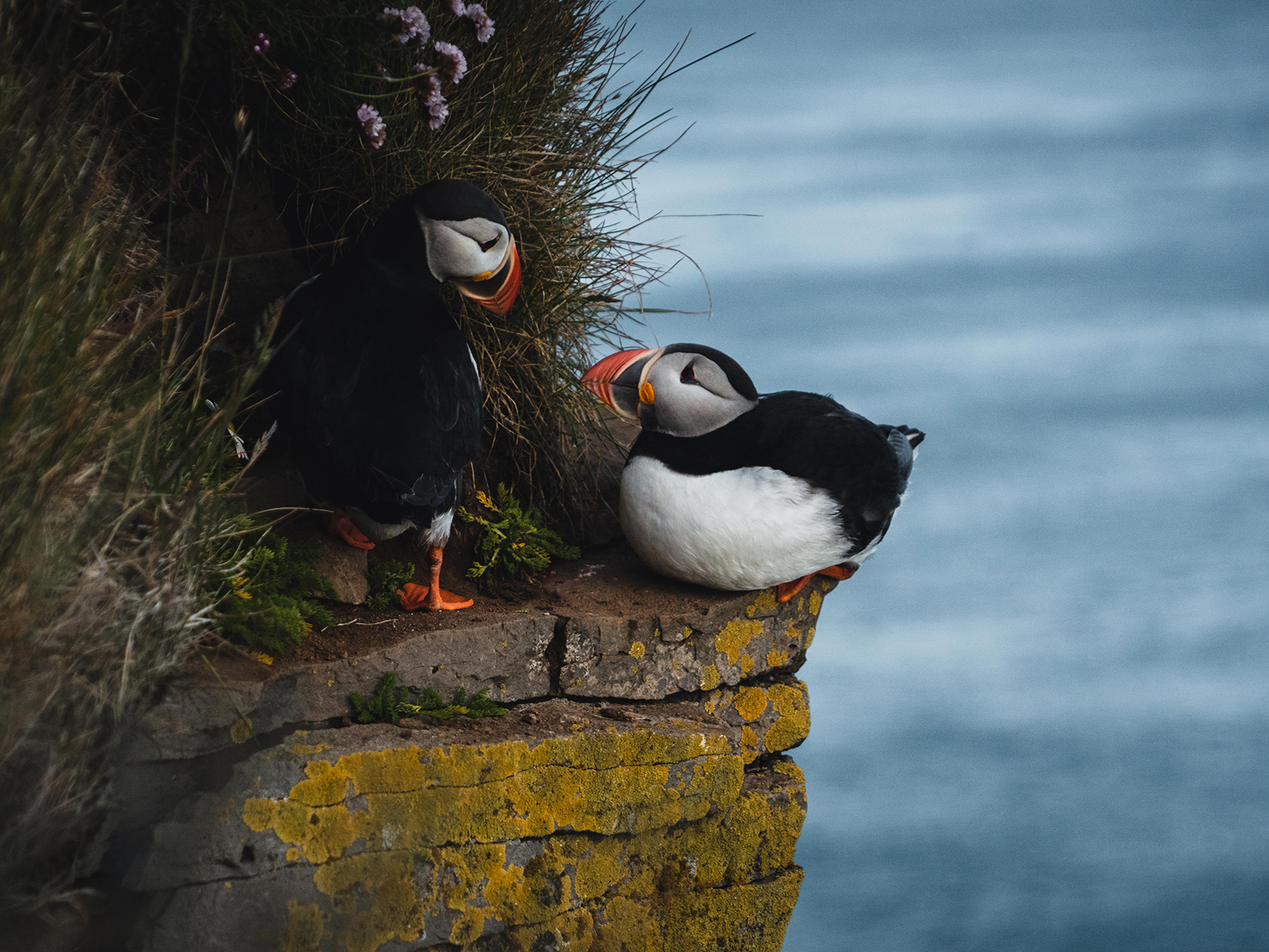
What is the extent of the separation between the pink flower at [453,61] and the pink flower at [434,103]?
6 cm

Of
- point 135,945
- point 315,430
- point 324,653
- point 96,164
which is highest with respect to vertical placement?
point 96,164

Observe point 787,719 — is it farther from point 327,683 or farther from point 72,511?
point 72,511

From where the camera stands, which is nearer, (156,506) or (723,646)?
(156,506)

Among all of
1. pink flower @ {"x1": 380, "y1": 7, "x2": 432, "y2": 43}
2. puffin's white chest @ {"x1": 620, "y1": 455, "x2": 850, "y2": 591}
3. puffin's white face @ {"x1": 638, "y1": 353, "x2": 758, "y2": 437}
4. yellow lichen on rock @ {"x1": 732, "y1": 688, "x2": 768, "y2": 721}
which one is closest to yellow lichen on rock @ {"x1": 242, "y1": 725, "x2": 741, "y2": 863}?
yellow lichen on rock @ {"x1": 732, "y1": 688, "x2": 768, "y2": 721}

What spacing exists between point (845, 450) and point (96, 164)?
113 inches

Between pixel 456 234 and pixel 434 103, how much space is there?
72cm

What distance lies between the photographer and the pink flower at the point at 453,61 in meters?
4.57

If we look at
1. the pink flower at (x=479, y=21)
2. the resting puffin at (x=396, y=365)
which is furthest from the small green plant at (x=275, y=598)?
the pink flower at (x=479, y=21)

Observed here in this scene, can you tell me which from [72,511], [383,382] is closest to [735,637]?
[383,382]

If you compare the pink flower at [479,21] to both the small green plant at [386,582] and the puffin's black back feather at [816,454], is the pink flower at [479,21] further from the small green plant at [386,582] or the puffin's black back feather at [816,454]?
the small green plant at [386,582]

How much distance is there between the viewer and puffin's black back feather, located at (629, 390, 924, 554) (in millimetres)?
4562

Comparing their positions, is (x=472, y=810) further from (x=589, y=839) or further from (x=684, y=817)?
(x=684, y=817)

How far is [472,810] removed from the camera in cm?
398

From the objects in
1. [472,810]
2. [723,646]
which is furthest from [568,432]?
[472,810]
